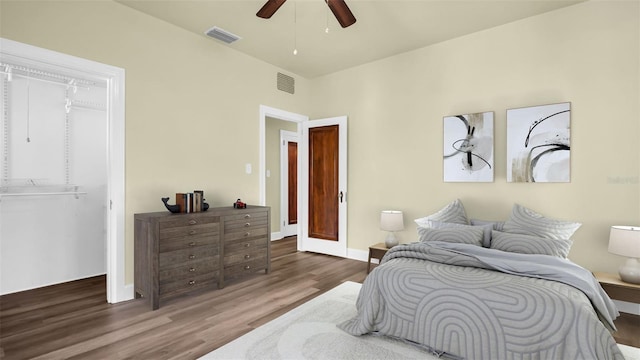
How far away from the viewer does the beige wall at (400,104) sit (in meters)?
3.00

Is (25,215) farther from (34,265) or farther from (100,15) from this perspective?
(100,15)

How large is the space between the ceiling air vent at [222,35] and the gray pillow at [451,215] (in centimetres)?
321

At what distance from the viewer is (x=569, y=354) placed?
5.79 ft

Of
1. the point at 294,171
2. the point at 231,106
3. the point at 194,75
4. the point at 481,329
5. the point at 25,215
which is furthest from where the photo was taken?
the point at 294,171

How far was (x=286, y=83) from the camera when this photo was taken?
5008 millimetres

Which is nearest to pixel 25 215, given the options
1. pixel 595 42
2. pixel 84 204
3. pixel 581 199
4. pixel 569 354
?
pixel 84 204

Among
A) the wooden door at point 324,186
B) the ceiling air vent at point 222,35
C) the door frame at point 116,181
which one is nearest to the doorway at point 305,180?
the wooden door at point 324,186

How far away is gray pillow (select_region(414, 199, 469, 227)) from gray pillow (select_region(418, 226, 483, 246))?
44 centimetres

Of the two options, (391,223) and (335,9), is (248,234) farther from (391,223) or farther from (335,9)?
(335,9)

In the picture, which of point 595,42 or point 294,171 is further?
point 294,171

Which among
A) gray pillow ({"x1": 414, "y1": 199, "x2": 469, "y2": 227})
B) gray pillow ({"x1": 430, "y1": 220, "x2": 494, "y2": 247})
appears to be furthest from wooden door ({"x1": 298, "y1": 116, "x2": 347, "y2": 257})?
gray pillow ({"x1": 430, "y1": 220, "x2": 494, "y2": 247})

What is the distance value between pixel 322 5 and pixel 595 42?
2.72m

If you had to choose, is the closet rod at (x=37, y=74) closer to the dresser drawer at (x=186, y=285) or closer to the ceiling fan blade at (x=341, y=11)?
the dresser drawer at (x=186, y=285)

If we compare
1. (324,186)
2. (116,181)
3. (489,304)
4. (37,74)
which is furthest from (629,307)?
(37,74)
